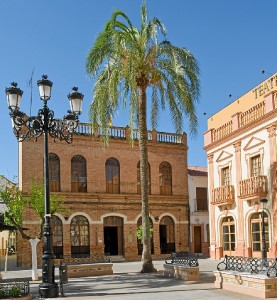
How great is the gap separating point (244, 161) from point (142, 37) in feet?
32.8

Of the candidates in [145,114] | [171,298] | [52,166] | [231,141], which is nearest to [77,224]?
[52,166]

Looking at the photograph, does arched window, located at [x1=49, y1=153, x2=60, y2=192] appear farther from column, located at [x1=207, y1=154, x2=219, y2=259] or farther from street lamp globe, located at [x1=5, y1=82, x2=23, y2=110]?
street lamp globe, located at [x1=5, y1=82, x2=23, y2=110]

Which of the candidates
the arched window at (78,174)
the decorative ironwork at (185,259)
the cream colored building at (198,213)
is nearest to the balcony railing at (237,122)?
the cream colored building at (198,213)

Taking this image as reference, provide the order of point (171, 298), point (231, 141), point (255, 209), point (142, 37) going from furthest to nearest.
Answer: point (231, 141) → point (255, 209) → point (142, 37) → point (171, 298)

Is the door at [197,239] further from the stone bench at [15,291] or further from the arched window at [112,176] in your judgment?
the stone bench at [15,291]

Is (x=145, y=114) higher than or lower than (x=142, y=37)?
lower

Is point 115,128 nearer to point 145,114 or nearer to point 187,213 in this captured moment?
point 187,213

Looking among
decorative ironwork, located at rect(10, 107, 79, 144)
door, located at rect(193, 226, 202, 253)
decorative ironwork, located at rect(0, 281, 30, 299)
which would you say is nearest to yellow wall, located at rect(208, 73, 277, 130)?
door, located at rect(193, 226, 202, 253)

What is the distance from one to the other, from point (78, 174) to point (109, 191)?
252 centimetres

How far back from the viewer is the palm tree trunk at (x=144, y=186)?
20.5 metres

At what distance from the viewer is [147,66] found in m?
21.0

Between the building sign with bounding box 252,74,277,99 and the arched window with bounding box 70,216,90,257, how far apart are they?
13970 mm

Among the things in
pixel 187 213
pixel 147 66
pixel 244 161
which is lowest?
pixel 187 213

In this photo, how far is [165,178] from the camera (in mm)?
37500
